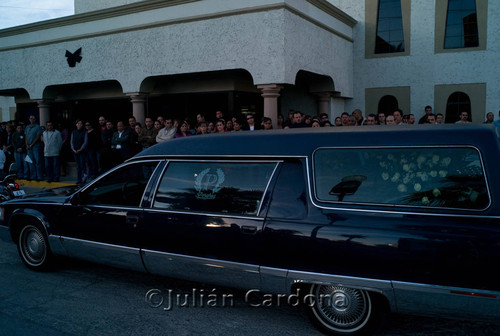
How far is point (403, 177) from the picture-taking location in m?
3.31

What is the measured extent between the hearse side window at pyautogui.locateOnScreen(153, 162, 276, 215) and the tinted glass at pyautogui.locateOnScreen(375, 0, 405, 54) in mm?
12384

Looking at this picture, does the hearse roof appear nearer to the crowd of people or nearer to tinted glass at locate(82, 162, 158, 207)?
tinted glass at locate(82, 162, 158, 207)

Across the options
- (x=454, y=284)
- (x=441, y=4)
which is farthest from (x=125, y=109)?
(x=454, y=284)

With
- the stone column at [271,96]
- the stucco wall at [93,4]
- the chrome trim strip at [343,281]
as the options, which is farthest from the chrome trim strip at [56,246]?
the stucco wall at [93,4]

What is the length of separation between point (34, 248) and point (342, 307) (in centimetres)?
380

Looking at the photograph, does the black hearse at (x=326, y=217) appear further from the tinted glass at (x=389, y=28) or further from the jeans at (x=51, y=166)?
the tinted glass at (x=389, y=28)

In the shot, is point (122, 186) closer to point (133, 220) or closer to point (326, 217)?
point (133, 220)

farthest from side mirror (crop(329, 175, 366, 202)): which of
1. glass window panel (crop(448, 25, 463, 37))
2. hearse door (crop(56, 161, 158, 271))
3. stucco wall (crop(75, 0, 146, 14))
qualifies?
stucco wall (crop(75, 0, 146, 14))

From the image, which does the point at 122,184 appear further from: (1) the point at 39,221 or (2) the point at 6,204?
(2) the point at 6,204

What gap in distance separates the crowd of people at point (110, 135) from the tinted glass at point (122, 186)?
4.59 m

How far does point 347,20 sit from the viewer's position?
14406 mm

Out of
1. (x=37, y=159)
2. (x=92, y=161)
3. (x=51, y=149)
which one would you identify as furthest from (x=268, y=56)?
(x=37, y=159)

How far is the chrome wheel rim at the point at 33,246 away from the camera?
5.27 metres

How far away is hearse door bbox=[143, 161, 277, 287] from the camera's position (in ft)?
12.4
